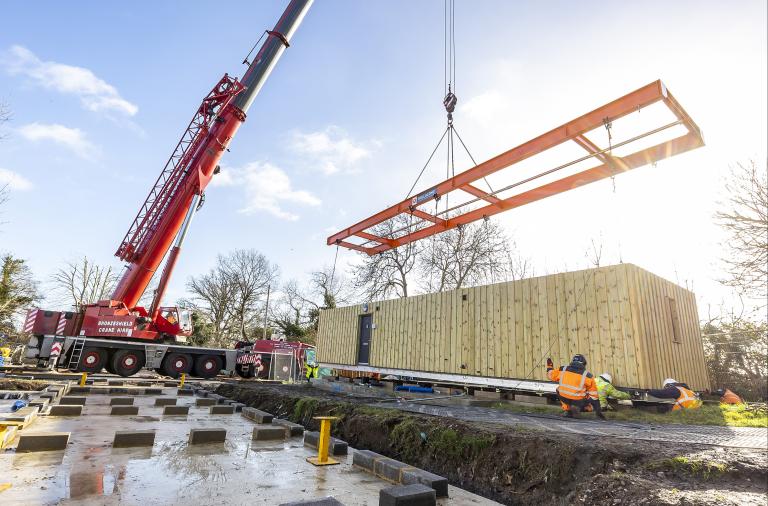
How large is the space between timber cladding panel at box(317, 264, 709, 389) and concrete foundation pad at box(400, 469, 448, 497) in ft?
16.6

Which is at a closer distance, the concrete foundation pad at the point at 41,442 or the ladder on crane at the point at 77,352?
the concrete foundation pad at the point at 41,442

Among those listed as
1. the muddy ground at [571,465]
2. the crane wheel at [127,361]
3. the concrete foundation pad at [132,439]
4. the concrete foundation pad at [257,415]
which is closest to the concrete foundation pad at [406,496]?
the muddy ground at [571,465]

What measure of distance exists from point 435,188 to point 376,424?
4800mm

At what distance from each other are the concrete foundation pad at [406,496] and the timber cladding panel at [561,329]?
5.61 metres

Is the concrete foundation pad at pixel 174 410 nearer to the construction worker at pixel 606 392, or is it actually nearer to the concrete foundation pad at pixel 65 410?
the concrete foundation pad at pixel 65 410

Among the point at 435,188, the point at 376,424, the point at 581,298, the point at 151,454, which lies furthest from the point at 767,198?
the point at 151,454

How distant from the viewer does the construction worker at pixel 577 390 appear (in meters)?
6.21

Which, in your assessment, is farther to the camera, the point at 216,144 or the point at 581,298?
the point at 216,144

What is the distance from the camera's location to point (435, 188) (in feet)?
26.9

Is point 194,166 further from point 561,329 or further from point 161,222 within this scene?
point 561,329

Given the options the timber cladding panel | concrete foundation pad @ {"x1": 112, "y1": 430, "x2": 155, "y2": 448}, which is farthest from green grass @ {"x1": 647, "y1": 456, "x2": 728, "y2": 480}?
concrete foundation pad @ {"x1": 112, "y1": 430, "x2": 155, "y2": 448}

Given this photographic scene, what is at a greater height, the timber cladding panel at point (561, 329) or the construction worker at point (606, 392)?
the timber cladding panel at point (561, 329)

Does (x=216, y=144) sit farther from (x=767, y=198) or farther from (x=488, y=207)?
(x=767, y=198)

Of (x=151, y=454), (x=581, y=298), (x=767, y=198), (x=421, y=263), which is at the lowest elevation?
(x=151, y=454)
